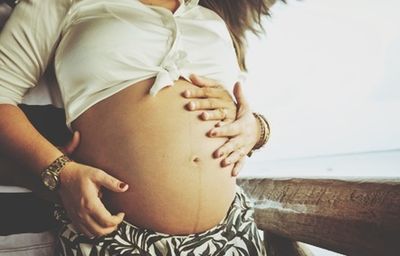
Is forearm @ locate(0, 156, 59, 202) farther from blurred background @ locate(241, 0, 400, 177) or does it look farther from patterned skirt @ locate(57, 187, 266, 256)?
blurred background @ locate(241, 0, 400, 177)

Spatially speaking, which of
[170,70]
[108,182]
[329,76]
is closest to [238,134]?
[170,70]

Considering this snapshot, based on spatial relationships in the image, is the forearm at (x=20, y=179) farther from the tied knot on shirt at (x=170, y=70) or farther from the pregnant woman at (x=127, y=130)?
the tied knot on shirt at (x=170, y=70)

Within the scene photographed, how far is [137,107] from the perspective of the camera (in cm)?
67

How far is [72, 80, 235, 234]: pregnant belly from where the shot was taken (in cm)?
64

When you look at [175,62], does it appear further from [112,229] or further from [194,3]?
[112,229]

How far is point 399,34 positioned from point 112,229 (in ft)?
4.76

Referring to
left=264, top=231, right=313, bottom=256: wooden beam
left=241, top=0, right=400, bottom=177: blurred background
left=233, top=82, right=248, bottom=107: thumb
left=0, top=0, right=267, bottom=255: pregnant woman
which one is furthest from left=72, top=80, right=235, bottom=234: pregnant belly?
left=241, top=0, right=400, bottom=177: blurred background

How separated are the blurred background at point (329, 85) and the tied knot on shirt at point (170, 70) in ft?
3.12

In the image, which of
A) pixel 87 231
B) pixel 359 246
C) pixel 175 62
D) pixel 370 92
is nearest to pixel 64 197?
pixel 87 231

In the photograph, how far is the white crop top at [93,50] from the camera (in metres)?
0.68

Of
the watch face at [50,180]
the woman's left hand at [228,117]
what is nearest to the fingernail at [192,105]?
the woman's left hand at [228,117]

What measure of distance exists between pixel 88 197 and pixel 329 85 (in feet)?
5.10

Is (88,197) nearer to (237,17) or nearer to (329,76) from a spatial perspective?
(237,17)

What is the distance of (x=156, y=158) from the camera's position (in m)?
0.65
